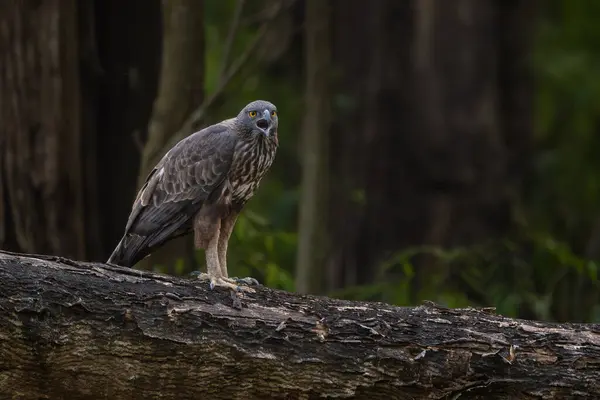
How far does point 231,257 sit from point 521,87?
6290 millimetres

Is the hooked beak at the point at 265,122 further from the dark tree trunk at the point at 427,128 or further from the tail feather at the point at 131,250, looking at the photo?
the dark tree trunk at the point at 427,128

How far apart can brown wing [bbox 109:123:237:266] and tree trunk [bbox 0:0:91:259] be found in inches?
53.2

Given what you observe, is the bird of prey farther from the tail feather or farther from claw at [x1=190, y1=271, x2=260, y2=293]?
claw at [x1=190, y1=271, x2=260, y2=293]

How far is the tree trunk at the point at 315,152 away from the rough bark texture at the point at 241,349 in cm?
385

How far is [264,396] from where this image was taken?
4.91 meters

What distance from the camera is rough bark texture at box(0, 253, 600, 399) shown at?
470 centimetres

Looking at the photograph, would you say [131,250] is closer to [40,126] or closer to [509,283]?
[40,126]

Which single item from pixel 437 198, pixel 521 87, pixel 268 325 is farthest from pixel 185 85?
pixel 521 87

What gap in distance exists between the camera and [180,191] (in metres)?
6.05

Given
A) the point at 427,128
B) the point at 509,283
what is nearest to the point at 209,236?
the point at 509,283

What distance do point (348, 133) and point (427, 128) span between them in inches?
36.1

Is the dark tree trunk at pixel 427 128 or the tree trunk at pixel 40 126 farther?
the dark tree trunk at pixel 427 128

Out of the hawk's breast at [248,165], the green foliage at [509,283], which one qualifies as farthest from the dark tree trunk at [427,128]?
the hawk's breast at [248,165]

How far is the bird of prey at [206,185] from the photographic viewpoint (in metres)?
5.99
